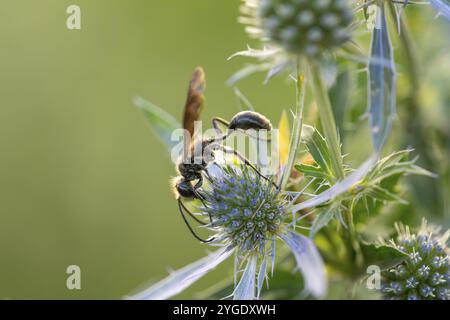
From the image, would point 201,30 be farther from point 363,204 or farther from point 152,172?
point 363,204

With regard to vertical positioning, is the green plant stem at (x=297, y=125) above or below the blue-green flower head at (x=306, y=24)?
below

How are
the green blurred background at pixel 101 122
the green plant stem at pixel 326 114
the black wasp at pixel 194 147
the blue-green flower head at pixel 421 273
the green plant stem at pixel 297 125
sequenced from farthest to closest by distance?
1. the green blurred background at pixel 101 122
2. the black wasp at pixel 194 147
3. the blue-green flower head at pixel 421 273
4. the green plant stem at pixel 297 125
5. the green plant stem at pixel 326 114

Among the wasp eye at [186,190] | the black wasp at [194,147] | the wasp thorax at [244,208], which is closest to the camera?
the wasp thorax at [244,208]

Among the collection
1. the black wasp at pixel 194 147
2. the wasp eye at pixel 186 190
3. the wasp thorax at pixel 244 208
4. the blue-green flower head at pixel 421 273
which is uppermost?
the black wasp at pixel 194 147

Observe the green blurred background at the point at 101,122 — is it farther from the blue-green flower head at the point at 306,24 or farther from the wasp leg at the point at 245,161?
the blue-green flower head at the point at 306,24

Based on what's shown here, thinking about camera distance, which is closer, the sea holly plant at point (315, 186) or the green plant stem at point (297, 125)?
the sea holly plant at point (315, 186)

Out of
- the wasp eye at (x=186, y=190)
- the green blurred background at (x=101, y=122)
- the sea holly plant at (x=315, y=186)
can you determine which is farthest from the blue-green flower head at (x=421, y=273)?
the green blurred background at (x=101, y=122)
